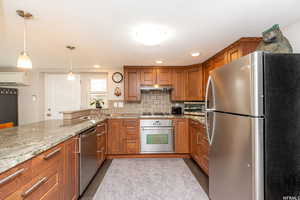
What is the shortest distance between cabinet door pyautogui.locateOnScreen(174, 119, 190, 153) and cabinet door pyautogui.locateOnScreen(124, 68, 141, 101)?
114 cm

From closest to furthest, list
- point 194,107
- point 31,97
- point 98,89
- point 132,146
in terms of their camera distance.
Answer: point 132,146 → point 194,107 → point 31,97 → point 98,89

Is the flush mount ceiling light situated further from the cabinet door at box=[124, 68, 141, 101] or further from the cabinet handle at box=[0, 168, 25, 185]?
the cabinet door at box=[124, 68, 141, 101]

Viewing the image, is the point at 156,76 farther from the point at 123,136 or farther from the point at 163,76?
the point at 123,136

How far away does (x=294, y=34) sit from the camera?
180 centimetres

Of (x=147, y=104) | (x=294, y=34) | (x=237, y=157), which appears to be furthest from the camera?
(x=147, y=104)

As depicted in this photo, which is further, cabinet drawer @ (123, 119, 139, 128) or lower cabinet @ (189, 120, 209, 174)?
cabinet drawer @ (123, 119, 139, 128)

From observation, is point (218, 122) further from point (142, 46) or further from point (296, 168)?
point (142, 46)

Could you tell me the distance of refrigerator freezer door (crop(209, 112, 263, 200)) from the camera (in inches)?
43.8

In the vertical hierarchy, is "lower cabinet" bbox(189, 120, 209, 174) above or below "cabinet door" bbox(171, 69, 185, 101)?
below

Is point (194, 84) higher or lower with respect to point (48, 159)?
higher

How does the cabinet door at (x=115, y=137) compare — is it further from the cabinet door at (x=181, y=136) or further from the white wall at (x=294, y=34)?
the white wall at (x=294, y=34)

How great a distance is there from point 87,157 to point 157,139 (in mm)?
1638

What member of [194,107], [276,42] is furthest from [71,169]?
[194,107]

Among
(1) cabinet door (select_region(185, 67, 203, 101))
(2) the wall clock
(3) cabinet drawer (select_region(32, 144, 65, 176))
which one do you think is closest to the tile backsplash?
(1) cabinet door (select_region(185, 67, 203, 101))
